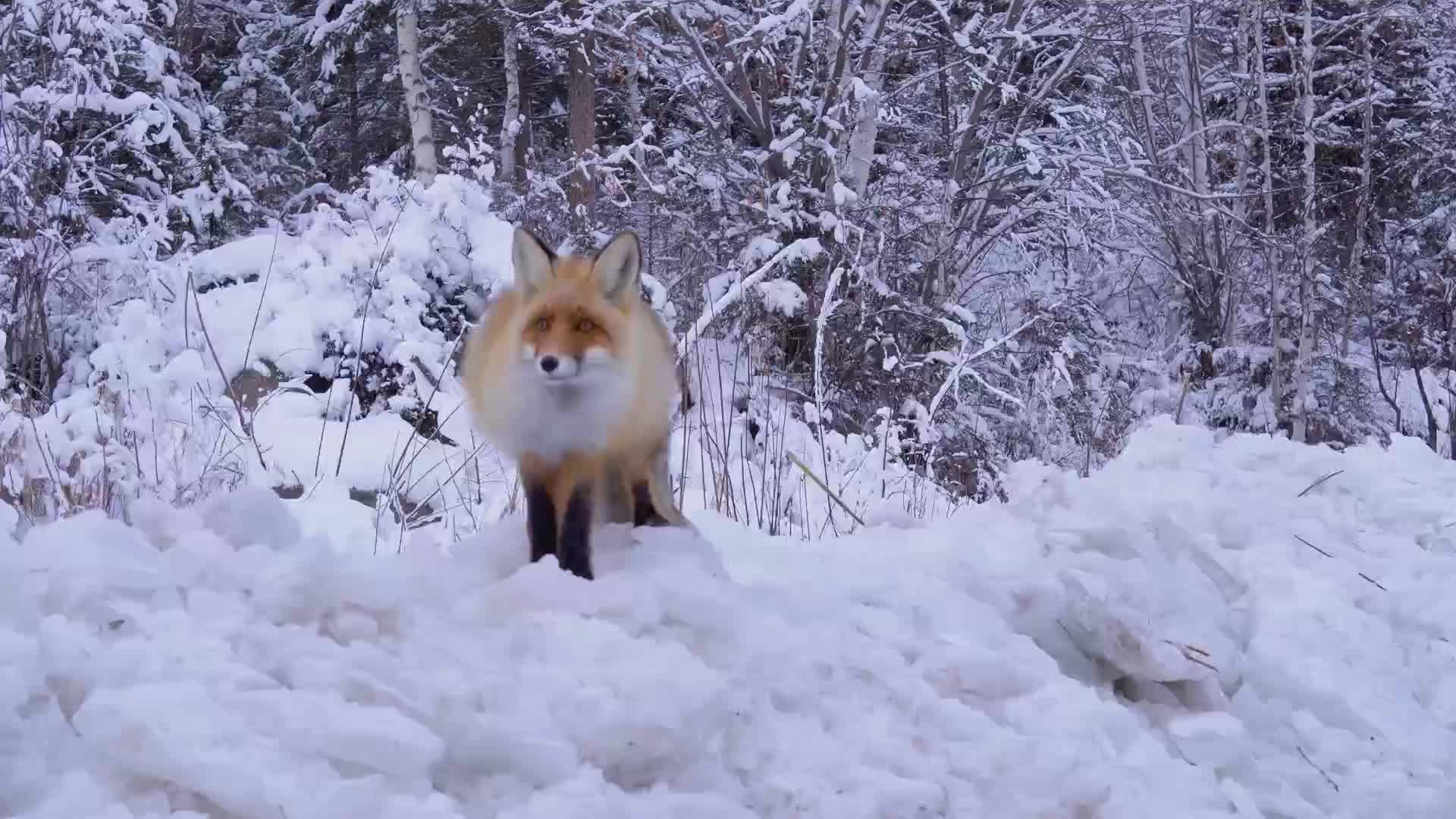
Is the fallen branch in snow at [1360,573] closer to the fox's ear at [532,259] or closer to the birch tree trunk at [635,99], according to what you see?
the fox's ear at [532,259]

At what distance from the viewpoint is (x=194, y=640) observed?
1905 mm

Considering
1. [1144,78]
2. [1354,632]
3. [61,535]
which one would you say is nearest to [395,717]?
[61,535]

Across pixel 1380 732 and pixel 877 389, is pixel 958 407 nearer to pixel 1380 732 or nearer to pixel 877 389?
pixel 877 389

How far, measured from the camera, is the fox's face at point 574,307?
7.43ft

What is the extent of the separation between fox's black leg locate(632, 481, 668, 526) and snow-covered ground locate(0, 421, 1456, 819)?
0.12 meters

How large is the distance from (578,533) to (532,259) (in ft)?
1.97

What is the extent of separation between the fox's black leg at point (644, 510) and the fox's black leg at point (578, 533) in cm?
32

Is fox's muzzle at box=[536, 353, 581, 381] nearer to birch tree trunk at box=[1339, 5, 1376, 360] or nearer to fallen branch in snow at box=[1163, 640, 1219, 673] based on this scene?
fallen branch in snow at box=[1163, 640, 1219, 673]

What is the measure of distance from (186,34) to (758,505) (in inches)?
699

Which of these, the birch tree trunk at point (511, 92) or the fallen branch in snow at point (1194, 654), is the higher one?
the birch tree trunk at point (511, 92)

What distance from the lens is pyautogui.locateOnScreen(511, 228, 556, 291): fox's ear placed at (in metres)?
2.44

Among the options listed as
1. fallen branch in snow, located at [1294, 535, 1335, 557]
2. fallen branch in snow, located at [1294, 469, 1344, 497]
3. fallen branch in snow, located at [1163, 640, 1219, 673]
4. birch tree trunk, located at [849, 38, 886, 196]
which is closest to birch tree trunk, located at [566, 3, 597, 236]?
birch tree trunk, located at [849, 38, 886, 196]

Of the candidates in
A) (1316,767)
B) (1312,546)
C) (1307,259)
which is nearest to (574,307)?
(1316,767)

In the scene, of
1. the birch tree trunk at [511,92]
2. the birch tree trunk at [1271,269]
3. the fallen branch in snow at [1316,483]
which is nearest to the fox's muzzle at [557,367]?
the fallen branch in snow at [1316,483]
